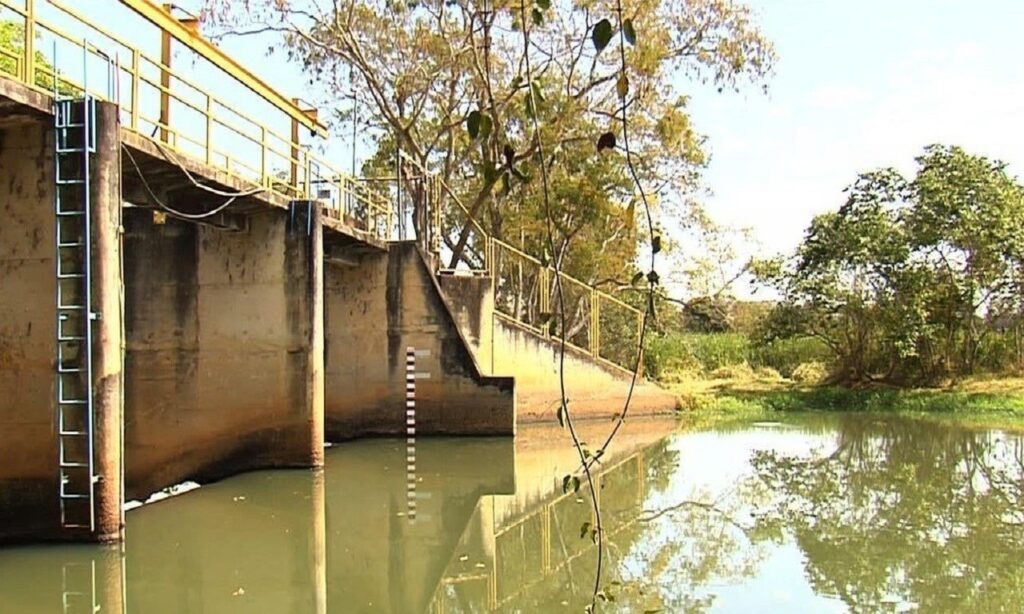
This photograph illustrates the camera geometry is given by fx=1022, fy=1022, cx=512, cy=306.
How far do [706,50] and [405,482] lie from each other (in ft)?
41.3

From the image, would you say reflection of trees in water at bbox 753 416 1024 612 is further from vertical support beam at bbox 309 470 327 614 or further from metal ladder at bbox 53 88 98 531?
metal ladder at bbox 53 88 98 531

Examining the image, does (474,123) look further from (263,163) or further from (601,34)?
(263,163)

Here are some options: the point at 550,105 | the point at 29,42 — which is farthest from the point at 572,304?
the point at 29,42

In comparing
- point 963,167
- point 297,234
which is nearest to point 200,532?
point 297,234

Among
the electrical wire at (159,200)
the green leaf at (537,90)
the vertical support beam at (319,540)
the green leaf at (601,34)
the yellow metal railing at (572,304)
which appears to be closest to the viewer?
the green leaf at (601,34)

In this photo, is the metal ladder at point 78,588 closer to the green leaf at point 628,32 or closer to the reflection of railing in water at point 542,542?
the reflection of railing in water at point 542,542

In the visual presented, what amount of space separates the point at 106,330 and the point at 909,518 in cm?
846

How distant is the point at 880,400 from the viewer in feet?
82.7

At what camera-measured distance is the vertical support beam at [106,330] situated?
8695mm

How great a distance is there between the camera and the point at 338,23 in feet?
71.6

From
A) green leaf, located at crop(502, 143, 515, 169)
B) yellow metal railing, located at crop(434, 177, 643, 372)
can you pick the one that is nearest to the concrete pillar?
yellow metal railing, located at crop(434, 177, 643, 372)

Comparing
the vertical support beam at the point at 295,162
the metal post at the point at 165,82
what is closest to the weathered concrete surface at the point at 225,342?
the vertical support beam at the point at 295,162

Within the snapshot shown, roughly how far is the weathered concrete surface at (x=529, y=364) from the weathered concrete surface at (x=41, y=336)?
31.9ft

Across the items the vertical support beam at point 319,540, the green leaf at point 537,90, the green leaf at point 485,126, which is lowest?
the vertical support beam at point 319,540
